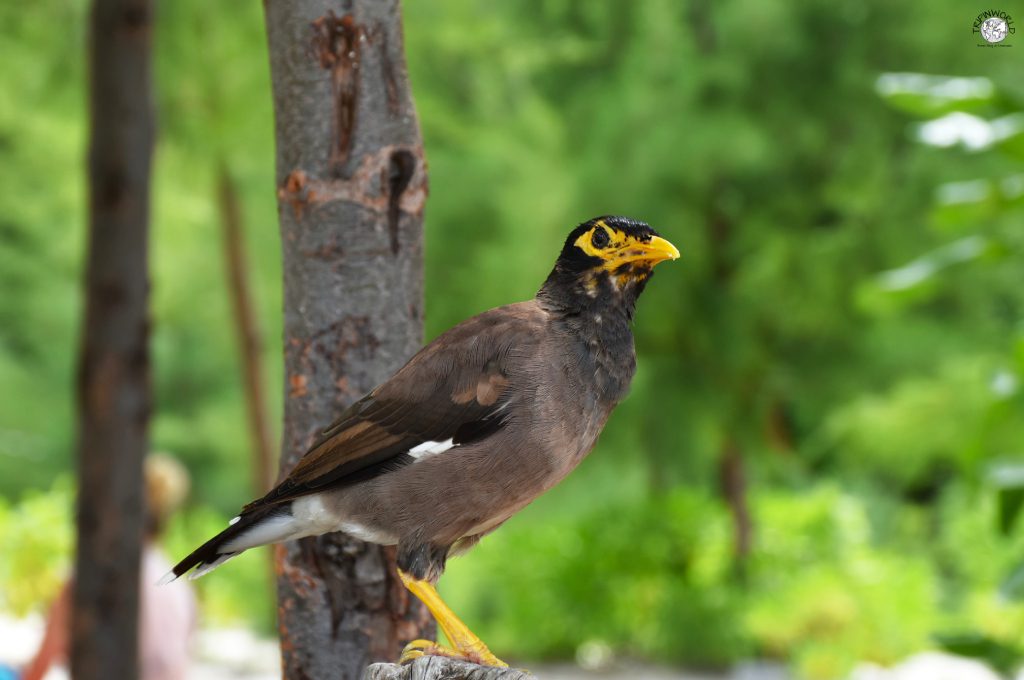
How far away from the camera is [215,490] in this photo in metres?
13.8

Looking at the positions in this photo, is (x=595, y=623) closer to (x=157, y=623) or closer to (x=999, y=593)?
(x=157, y=623)

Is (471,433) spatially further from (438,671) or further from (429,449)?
(438,671)

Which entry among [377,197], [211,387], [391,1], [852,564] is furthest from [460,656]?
[211,387]

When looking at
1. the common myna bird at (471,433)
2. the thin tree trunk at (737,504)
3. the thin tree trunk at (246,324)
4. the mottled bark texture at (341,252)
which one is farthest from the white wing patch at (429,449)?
the thin tree trunk at (737,504)

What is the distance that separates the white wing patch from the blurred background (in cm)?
484

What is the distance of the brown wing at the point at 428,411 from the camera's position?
6.60 ft

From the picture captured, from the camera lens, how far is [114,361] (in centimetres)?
402

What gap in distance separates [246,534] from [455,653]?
40cm

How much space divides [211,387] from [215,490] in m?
1.17

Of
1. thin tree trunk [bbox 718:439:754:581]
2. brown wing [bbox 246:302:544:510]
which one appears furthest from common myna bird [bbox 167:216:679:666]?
thin tree trunk [bbox 718:439:754:581]

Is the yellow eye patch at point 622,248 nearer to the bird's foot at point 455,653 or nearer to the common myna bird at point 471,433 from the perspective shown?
the common myna bird at point 471,433

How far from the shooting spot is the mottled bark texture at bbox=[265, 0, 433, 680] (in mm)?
2281

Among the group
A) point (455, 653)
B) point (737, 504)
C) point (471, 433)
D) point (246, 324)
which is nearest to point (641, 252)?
point (471, 433)

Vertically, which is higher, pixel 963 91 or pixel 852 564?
pixel 963 91
